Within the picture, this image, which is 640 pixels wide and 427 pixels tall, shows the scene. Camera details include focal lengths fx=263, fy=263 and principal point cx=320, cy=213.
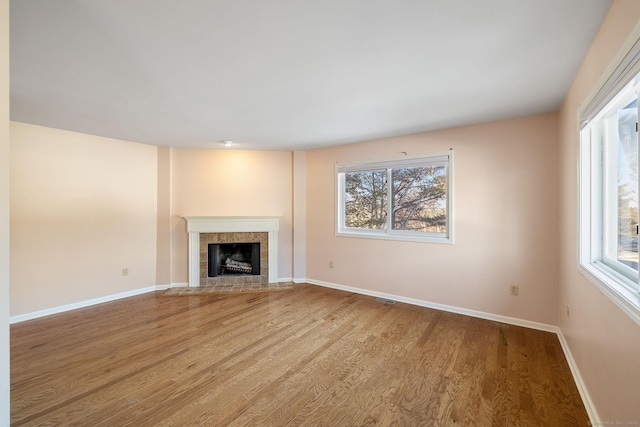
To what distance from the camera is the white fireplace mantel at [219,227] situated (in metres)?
4.23

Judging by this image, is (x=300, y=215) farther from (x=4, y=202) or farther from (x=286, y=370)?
(x=4, y=202)

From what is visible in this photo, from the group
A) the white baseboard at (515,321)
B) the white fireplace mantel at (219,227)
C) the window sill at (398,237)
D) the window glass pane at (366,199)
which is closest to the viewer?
the white baseboard at (515,321)

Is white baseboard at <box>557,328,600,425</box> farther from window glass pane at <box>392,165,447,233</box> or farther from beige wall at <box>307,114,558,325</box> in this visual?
window glass pane at <box>392,165,447,233</box>

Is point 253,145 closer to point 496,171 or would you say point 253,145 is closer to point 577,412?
point 496,171

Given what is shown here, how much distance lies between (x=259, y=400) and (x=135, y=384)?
964 mm

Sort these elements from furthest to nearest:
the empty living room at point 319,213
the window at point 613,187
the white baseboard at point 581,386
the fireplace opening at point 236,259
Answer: the fireplace opening at point 236,259 < the white baseboard at point 581,386 < the empty living room at point 319,213 < the window at point 613,187

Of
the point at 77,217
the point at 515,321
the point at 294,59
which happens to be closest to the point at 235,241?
the point at 77,217

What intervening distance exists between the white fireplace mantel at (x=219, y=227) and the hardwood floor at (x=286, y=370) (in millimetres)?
1090

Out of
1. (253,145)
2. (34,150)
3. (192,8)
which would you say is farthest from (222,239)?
(192,8)

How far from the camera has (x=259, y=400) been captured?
1.79 metres

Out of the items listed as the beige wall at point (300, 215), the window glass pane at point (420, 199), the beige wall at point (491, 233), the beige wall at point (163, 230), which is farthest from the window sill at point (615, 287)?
the beige wall at point (163, 230)

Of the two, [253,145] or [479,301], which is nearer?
[479,301]

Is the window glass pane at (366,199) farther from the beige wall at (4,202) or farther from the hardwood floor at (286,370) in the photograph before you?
the beige wall at (4,202)

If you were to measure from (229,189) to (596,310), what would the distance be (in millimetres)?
4395
